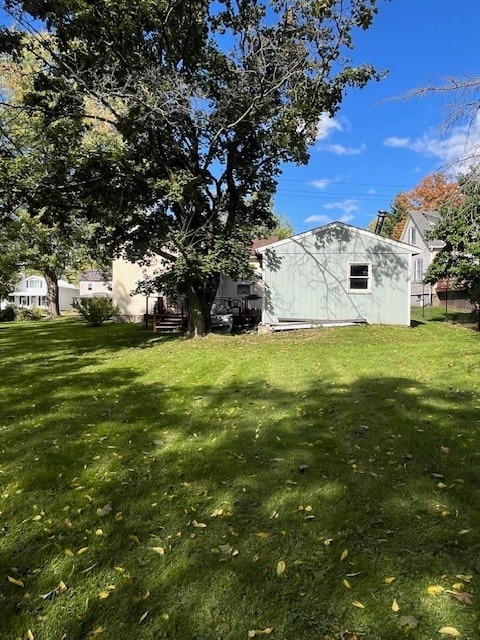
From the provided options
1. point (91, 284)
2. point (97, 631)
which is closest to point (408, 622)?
point (97, 631)

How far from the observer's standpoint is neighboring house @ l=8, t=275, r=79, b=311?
193ft

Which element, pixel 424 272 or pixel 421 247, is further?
pixel 421 247

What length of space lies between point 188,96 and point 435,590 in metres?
12.1

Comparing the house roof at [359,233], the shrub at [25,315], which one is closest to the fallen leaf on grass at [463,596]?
the house roof at [359,233]

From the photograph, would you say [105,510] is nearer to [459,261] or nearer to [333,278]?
[333,278]

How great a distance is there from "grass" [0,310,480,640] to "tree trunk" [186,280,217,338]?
23.3 feet

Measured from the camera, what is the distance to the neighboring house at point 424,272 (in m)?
23.7

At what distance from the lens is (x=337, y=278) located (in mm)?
15688

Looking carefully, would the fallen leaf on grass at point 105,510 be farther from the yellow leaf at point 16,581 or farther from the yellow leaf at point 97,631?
the yellow leaf at point 97,631

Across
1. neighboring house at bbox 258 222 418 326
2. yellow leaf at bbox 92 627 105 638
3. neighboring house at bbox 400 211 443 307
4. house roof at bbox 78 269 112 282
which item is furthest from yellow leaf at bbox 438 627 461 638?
house roof at bbox 78 269 112 282

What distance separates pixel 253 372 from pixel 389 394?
111 inches

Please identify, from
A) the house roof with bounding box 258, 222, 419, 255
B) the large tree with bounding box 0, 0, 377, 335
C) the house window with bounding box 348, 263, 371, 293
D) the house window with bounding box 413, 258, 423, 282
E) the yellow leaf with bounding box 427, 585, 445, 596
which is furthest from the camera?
the house window with bounding box 413, 258, 423, 282

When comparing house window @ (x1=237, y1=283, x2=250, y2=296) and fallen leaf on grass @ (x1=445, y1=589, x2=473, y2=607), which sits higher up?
house window @ (x1=237, y1=283, x2=250, y2=296)

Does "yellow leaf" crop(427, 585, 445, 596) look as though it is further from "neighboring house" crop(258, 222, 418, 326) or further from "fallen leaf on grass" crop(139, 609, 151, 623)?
"neighboring house" crop(258, 222, 418, 326)
